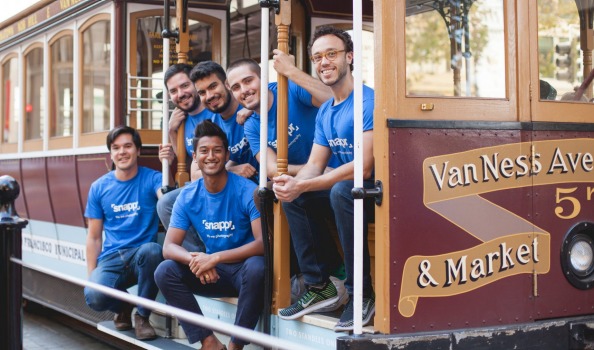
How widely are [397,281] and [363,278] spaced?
337 millimetres

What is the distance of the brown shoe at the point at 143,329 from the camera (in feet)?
19.2

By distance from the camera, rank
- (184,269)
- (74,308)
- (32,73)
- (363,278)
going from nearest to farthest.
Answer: (363,278) → (184,269) → (74,308) → (32,73)

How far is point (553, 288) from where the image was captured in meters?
4.29

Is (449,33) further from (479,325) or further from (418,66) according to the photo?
(479,325)

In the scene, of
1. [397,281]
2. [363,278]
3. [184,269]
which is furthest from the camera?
[184,269]

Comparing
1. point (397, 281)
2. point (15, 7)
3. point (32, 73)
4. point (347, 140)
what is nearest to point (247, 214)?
point (347, 140)

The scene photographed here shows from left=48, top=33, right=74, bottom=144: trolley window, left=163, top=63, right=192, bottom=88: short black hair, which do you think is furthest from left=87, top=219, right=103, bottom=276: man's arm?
left=48, top=33, right=74, bottom=144: trolley window

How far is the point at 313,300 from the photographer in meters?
4.63

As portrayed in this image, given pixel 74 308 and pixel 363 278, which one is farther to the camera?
pixel 74 308

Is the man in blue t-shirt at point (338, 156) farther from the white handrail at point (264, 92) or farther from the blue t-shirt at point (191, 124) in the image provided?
the blue t-shirt at point (191, 124)

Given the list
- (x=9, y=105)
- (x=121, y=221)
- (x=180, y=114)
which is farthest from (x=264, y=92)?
(x=9, y=105)

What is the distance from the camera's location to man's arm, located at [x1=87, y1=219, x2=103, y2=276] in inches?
251

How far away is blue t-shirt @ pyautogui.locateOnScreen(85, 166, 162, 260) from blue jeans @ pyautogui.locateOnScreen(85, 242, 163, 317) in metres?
0.11

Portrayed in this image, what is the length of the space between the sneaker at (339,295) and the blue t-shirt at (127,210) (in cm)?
194
